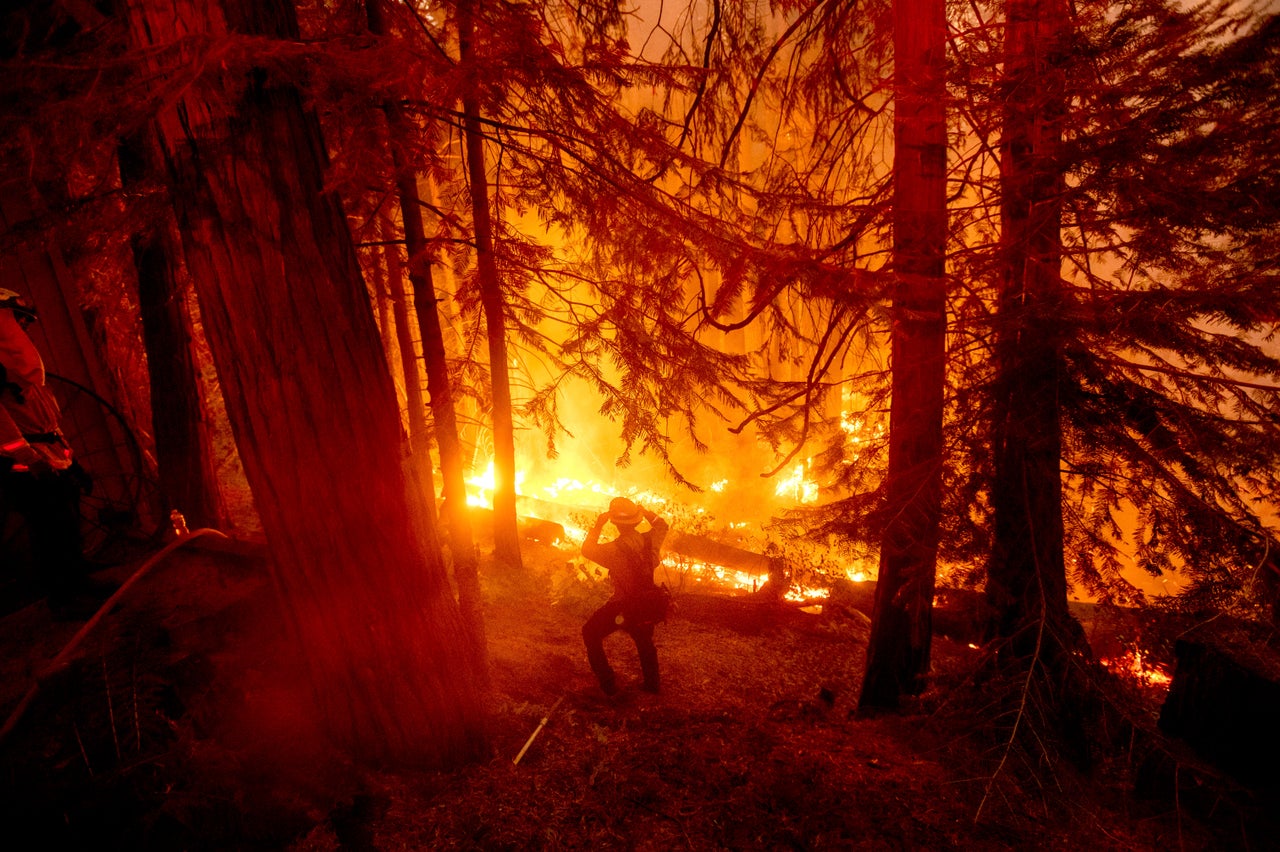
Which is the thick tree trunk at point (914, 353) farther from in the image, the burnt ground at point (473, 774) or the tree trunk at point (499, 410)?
the tree trunk at point (499, 410)

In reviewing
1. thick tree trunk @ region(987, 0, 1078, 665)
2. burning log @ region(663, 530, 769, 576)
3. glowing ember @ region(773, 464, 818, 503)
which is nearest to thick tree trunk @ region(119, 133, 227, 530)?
glowing ember @ region(773, 464, 818, 503)

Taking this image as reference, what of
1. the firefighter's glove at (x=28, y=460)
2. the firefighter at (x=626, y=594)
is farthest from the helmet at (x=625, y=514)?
the firefighter's glove at (x=28, y=460)

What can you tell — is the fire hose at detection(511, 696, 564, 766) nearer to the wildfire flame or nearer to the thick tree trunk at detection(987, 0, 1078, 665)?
the wildfire flame

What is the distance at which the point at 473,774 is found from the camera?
358 cm

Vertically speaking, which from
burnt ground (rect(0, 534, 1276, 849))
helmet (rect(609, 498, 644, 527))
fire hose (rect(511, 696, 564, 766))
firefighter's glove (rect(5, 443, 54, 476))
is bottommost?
fire hose (rect(511, 696, 564, 766))

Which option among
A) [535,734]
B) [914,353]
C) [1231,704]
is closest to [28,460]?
[535,734]

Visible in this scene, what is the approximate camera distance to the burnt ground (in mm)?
2578

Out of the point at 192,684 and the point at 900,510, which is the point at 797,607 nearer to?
the point at 900,510

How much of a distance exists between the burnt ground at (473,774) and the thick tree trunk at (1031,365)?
0.72 metres

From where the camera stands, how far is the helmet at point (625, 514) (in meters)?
5.70

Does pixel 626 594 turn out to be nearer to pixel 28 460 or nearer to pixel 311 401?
pixel 311 401

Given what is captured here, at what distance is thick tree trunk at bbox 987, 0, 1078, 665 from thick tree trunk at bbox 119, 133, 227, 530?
8064 millimetres

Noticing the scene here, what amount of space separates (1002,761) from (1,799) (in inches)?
187

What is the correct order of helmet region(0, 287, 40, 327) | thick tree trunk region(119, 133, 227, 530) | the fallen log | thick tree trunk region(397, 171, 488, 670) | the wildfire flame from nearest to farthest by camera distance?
the fallen log < helmet region(0, 287, 40, 327) < thick tree trunk region(397, 171, 488, 670) < thick tree trunk region(119, 133, 227, 530) < the wildfire flame
